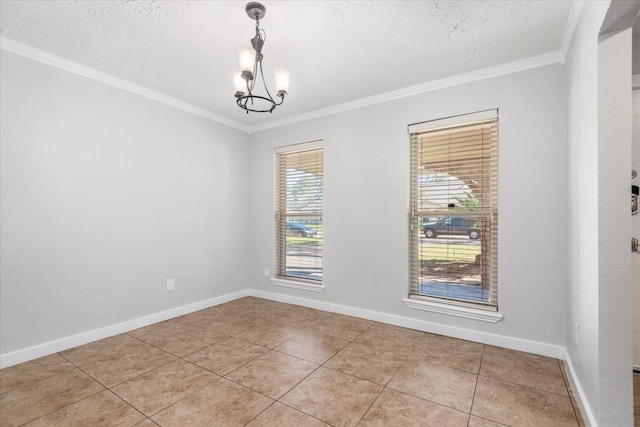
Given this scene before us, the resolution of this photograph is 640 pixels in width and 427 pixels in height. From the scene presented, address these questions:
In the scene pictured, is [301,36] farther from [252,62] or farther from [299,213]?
[299,213]

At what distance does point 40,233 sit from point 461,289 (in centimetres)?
382

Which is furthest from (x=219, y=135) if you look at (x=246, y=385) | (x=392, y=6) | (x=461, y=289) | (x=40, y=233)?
(x=461, y=289)

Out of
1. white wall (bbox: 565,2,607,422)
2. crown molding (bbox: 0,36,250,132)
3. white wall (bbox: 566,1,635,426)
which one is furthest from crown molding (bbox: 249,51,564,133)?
crown molding (bbox: 0,36,250,132)

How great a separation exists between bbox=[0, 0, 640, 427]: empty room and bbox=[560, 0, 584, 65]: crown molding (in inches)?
0.8

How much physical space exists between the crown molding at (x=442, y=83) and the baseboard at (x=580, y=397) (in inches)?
93.8

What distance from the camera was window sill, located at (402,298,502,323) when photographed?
2.75 m

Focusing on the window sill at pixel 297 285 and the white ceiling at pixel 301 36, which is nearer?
the white ceiling at pixel 301 36

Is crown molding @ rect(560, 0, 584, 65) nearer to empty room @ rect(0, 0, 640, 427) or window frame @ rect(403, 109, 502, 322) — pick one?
empty room @ rect(0, 0, 640, 427)

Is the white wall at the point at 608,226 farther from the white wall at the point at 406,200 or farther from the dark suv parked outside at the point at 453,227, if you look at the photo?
the dark suv parked outside at the point at 453,227

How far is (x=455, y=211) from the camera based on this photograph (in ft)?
9.76

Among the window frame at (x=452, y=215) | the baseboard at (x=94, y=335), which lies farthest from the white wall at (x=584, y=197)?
the baseboard at (x=94, y=335)

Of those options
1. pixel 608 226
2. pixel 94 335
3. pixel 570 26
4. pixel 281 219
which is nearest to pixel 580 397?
pixel 608 226

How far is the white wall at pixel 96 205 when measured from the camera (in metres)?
2.42

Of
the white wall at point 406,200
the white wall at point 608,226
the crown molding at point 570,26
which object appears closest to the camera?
the white wall at point 608,226
